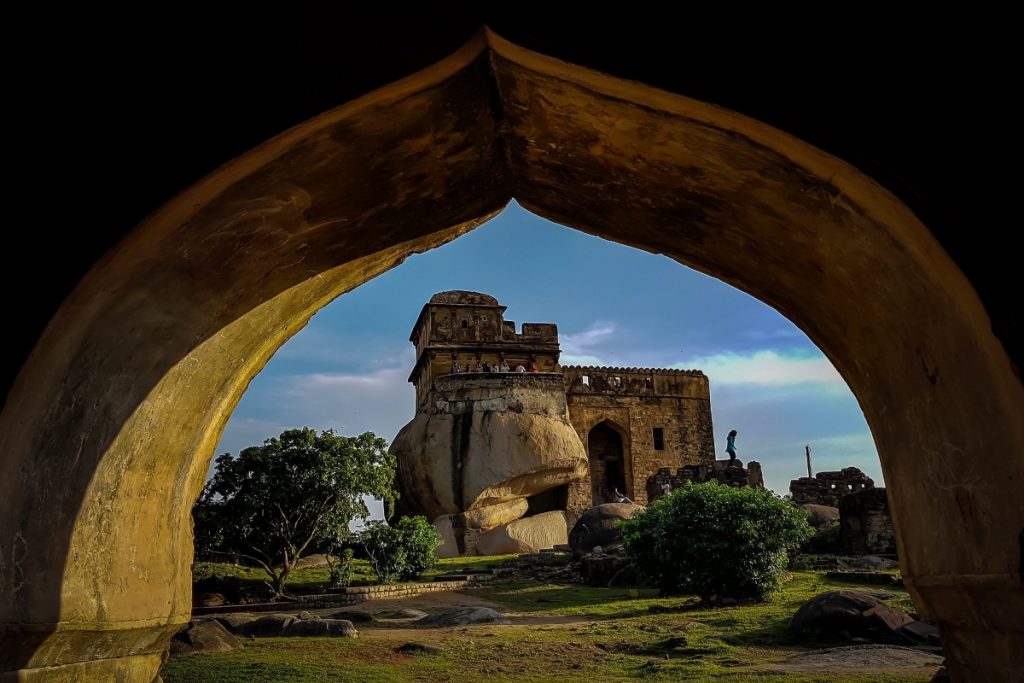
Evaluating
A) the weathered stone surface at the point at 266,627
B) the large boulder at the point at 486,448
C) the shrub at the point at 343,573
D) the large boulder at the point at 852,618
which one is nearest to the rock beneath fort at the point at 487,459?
the large boulder at the point at 486,448

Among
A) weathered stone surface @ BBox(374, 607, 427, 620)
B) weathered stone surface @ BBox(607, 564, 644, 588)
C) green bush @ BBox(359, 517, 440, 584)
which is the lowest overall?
weathered stone surface @ BBox(374, 607, 427, 620)

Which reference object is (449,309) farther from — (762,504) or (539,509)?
(762,504)

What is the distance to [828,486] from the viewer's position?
28531mm

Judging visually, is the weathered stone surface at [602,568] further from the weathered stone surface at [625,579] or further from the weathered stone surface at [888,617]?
the weathered stone surface at [888,617]

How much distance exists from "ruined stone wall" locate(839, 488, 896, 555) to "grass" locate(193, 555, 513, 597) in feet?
36.3

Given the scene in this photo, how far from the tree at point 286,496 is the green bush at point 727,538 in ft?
28.9

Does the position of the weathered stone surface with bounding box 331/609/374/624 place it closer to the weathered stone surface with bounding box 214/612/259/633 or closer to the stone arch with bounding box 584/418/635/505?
the weathered stone surface with bounding box 214/612/259/633

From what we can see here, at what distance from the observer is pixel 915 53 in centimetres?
252

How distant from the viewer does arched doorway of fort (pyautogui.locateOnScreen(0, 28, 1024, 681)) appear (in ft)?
8.86

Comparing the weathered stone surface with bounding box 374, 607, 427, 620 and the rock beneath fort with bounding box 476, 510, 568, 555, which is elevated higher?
the rock beneath fort with bounding box 476, 510, 568, 555

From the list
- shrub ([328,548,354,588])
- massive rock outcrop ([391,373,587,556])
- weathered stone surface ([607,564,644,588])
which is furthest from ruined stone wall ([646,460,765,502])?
shrub ([328,548,354,588])

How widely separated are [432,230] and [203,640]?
8934 millimetres

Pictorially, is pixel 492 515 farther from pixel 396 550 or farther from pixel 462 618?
pixel 462 618

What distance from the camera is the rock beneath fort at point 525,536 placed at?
3102 centimetres
